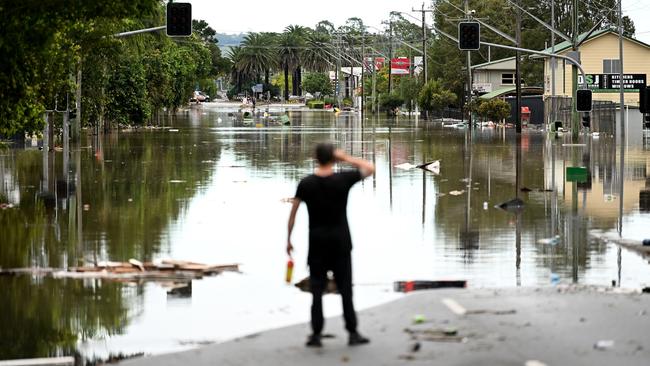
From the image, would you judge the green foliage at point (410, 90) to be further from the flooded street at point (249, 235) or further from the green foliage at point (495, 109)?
the flooded street at point (249, 235)

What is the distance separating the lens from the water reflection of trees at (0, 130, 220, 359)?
44.4 ft

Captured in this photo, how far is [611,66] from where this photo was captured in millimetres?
94188

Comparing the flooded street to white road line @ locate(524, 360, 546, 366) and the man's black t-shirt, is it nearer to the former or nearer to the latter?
the man's black t-shirt

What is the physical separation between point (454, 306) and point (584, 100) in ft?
146

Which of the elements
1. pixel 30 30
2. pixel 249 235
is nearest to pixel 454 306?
pixel 30 30

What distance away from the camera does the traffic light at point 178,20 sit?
41.4 m

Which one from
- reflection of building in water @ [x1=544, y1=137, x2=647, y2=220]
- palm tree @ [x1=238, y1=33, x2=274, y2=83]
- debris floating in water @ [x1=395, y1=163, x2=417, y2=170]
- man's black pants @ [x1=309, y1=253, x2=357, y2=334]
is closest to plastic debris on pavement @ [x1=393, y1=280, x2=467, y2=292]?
man's black pants @ [x1=309, y1=253, x2=357, y2=334]

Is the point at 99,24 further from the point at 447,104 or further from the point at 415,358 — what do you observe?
the point at 447,104

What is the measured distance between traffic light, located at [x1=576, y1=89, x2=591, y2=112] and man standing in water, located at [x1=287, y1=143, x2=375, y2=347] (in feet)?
151

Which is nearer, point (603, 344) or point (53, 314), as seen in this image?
point (603, 344)

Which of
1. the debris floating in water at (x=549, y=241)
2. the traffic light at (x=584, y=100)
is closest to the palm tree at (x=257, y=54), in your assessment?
the traffic light at (x=584, y=100)

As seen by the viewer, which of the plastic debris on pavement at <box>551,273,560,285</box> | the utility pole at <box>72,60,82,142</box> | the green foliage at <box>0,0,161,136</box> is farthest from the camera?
the utility pole at <box>72,60,82,142</box>

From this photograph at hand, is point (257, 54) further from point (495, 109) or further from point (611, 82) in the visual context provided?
point (611, 82)

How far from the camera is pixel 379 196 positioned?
30.5 m
